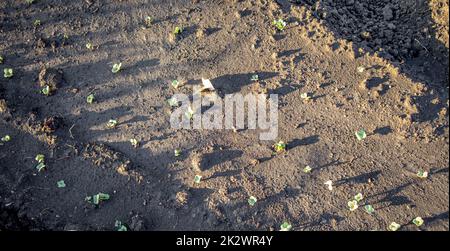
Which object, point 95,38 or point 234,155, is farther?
point 95,38

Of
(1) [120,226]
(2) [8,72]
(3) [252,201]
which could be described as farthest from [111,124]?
(3) [252,201]

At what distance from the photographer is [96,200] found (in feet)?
15.1

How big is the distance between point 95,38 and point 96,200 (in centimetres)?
234

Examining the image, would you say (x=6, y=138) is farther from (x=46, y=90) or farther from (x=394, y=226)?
(x=394, y=226)

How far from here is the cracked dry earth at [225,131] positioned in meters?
4.61

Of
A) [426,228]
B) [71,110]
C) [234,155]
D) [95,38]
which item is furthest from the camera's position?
[95,38]

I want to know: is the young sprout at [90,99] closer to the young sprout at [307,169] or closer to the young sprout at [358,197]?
the young sprout at [307,169]

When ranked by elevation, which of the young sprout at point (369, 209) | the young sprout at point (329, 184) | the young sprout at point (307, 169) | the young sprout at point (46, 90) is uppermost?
the young sprout at point (46, 90)

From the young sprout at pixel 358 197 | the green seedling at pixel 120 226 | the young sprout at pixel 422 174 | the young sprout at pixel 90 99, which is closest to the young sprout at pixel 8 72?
the young sprout at pixel 90 99

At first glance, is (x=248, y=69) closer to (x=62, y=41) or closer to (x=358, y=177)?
(x=358, y=177)

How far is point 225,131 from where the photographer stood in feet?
16.5

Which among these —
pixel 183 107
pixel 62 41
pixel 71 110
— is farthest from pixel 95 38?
pixel 183 107

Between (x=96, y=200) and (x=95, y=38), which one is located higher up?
(x=95, y=38)

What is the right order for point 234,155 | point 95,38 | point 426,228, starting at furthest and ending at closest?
1. point 95,38
2. point 234,155
3. point 426,228
